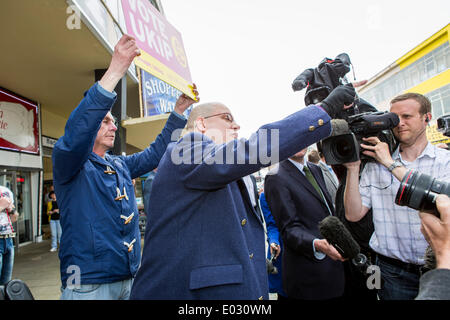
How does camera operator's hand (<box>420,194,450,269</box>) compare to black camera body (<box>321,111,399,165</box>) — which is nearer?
camera operator's hand (<box>420,194,450,269</box>)

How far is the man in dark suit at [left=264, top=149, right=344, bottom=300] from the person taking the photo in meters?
2.04

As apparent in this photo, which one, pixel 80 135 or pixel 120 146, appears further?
pixel 120 146

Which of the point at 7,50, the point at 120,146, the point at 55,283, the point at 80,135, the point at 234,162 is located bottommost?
the point at 55,283

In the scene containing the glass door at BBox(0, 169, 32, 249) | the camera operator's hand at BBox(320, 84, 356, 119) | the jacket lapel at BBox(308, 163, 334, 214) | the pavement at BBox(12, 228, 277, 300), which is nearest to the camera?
the camera operator's hand at BBox(320, 84, 356, 119)

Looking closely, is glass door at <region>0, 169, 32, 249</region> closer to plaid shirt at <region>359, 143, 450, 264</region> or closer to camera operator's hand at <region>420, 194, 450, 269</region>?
plaid shirt at <region>359, 143, 450, 264</region>

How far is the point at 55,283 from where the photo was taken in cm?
488

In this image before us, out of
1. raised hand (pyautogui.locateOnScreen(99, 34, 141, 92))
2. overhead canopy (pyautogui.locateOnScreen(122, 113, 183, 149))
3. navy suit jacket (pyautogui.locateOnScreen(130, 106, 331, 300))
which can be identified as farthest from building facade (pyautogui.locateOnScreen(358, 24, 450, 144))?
raised hand (pyautogui.locateOnScreen(99, 34, 141, 92))

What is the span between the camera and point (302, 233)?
6.72 feet

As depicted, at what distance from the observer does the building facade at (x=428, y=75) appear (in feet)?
67.5

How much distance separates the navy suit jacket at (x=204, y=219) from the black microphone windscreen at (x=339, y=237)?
0.62m

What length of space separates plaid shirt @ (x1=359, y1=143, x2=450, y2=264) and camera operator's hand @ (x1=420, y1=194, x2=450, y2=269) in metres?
1.16

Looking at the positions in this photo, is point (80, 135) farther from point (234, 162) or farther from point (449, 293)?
point (449, 293)
